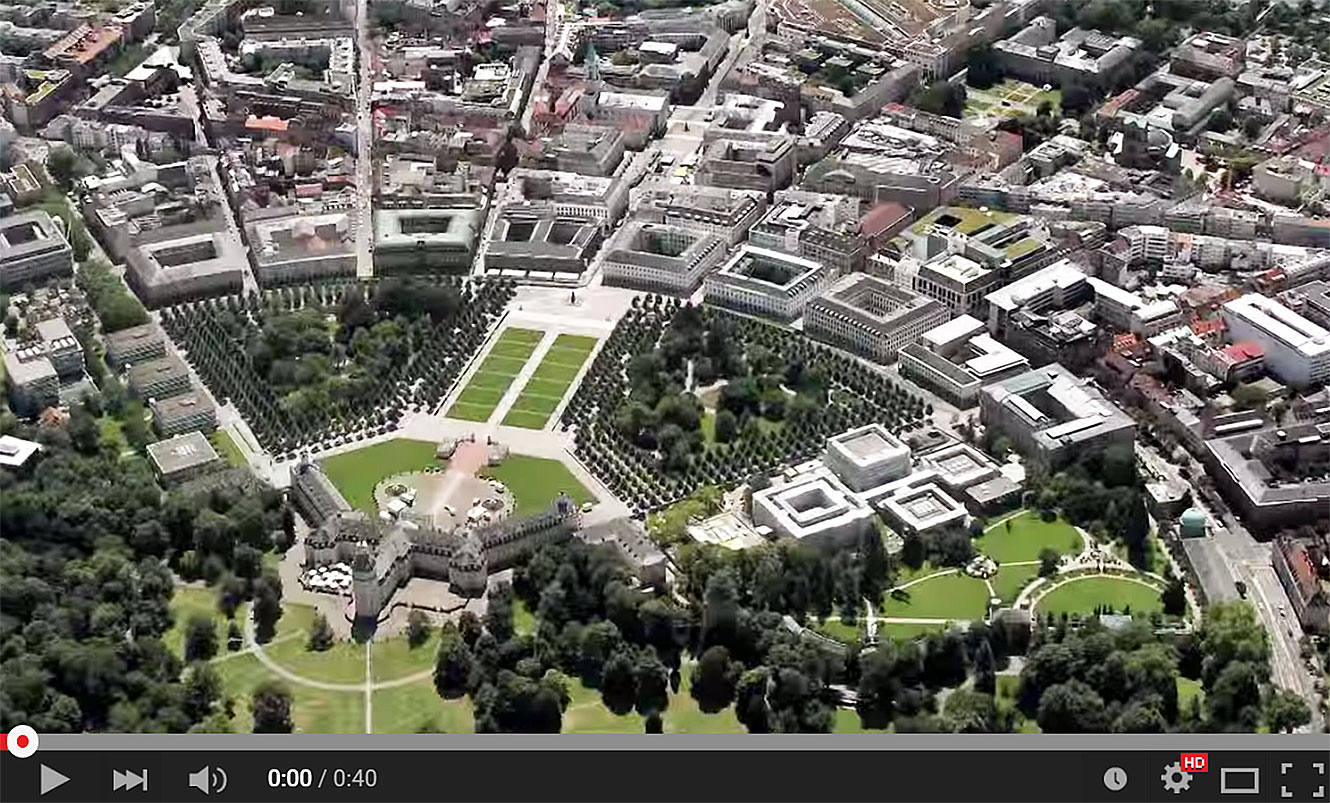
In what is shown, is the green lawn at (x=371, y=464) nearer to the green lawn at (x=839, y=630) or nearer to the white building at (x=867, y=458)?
the white building at (x=867, y=458)

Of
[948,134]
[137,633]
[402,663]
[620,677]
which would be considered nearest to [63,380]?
[137,633]

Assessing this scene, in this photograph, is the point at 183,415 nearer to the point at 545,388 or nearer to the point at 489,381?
the point at 489,381

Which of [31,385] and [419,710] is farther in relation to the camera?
[31,385]

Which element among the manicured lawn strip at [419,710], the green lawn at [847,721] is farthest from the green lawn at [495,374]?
the green lawn at [847,721]

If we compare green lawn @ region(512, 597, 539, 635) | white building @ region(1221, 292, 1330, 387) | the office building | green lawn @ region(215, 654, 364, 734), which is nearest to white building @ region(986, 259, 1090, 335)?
the office building

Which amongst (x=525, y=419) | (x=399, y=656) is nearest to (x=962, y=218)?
(x=525, y=419)

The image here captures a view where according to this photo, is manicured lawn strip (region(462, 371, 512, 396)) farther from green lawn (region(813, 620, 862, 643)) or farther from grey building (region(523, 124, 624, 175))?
green lawn (region(813, 620, 862, 643))

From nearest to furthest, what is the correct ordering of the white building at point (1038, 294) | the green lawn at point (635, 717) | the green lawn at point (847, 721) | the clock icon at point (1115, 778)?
1. the clock icon at point (1115, 778)
2. the green lawn at point (847, 721)
3. the green lawn at point (635, 717)
4. the white building at point (1038, 294)
